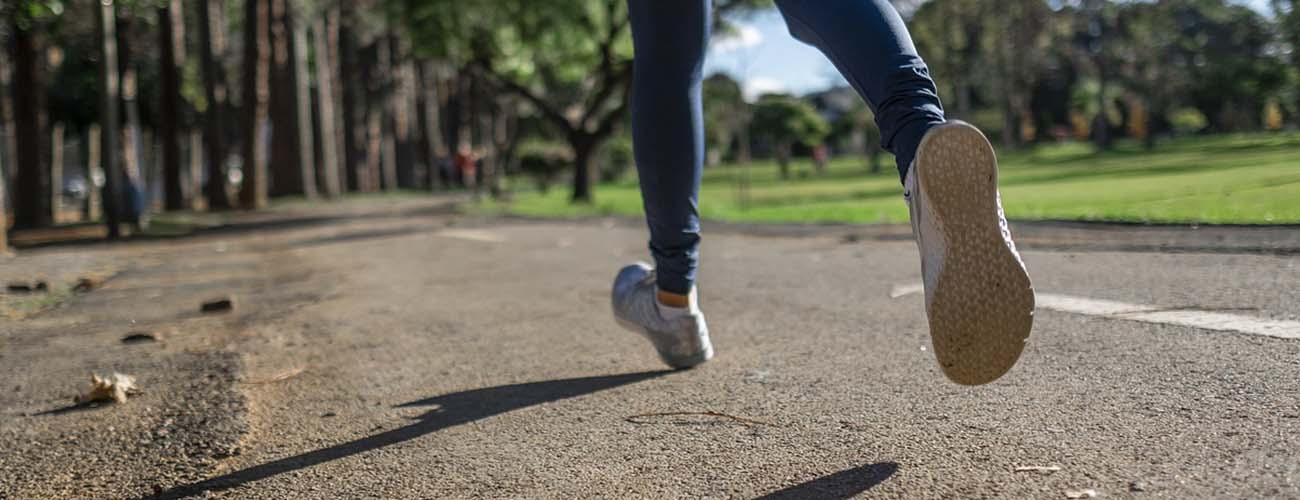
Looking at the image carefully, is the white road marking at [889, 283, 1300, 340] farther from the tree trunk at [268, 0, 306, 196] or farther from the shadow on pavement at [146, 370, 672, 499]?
the tree trunk at [268, 0, 306, 196]

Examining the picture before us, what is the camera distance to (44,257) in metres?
11.9

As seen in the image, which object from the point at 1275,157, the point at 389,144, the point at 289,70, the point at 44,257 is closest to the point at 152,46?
the point at 289,70

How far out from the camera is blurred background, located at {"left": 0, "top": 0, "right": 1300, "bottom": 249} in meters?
6.41

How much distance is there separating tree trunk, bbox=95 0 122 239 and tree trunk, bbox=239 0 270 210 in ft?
28.8

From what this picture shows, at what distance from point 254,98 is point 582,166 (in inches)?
295

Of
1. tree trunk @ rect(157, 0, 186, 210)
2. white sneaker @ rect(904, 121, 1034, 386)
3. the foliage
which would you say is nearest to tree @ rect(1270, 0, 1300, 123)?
white sneaker @ rect(904, 121, 1034, 386)

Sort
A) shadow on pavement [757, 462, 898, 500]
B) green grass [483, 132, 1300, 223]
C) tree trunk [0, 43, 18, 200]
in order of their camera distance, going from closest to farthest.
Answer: shadow on pavement [757, 462, 898, 500], green grass [483, 132, 1300, 223], tree trunk [0, 43, 18, 200]

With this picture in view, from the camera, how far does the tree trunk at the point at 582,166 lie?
2539 cm

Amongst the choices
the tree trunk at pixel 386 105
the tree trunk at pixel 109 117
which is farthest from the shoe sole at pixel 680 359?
the tree trunk at pixel 386 105

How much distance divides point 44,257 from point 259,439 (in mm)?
10862

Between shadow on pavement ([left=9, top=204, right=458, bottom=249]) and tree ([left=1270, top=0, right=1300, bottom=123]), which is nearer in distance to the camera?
tree ([left=1270, top=0, right=1300, bottom=123])

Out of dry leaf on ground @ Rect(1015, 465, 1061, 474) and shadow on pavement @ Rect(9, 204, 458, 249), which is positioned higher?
dry leaf on ground @ Rect(1015, 465, 1061, 474)

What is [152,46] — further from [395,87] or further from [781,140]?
[781,140]

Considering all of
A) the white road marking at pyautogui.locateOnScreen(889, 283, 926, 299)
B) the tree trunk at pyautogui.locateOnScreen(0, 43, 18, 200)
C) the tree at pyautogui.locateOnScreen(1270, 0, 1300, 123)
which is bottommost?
the white road marking at pyautogui.locateOnScreen(889, 283, 926, 299)
